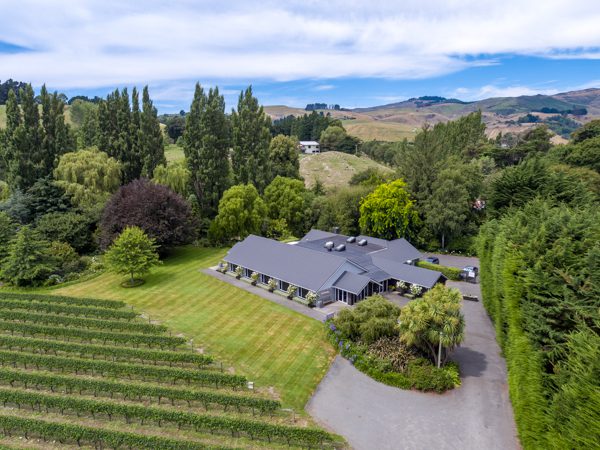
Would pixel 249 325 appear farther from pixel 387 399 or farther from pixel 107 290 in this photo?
pixel 107 290

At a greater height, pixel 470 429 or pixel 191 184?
pixel 191 184

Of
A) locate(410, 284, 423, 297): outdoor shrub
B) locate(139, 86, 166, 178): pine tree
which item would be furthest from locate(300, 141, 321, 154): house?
locate(410, 284, 423, 297): outdoor shrub

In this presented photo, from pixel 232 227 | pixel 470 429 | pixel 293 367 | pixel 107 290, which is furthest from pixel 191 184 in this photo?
pixel 470 429

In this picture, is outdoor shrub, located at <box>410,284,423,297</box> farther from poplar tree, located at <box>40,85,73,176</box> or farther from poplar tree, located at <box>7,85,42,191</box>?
poplar tree, located at <box>7,85,42,191</box>

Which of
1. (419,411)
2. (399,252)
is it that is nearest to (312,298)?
(419,411)

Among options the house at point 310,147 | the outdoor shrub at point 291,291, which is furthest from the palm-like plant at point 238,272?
the house at point 310,147

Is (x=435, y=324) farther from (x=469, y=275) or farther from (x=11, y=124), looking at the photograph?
(x=11, y=124)
